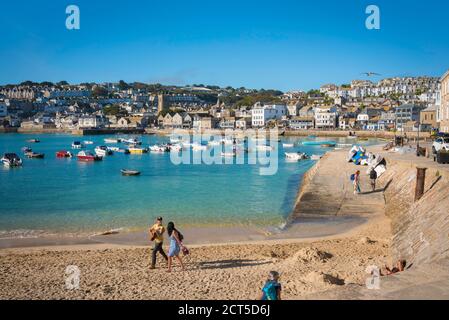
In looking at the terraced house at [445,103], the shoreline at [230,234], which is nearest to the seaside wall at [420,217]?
the shoreline at [230,234]

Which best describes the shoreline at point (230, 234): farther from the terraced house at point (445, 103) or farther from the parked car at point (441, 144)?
the terraced house at point (445, 103)

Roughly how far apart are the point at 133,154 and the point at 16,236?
43871 mm

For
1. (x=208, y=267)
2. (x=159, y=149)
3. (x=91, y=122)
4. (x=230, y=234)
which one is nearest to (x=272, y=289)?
(x=208, y=267)

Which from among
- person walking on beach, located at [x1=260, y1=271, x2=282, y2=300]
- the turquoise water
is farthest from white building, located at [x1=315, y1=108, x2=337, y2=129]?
person walking on beach, located at [x1=260, y1=271, x2=282, y2=300]

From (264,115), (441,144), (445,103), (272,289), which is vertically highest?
(264,115)

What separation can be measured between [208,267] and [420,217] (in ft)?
20.7

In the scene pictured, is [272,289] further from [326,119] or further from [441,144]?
[326,119]

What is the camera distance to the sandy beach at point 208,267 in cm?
880

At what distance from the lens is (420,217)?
41.1 ft

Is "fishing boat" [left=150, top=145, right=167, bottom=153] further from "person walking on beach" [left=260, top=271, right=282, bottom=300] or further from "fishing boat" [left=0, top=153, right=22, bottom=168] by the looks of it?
"person walking on beach" [left=260, top=271, right=282, bottom=300]

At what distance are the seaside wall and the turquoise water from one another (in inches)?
184

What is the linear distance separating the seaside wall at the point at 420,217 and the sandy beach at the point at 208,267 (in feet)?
1.71

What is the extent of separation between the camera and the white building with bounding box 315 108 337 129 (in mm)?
111625
